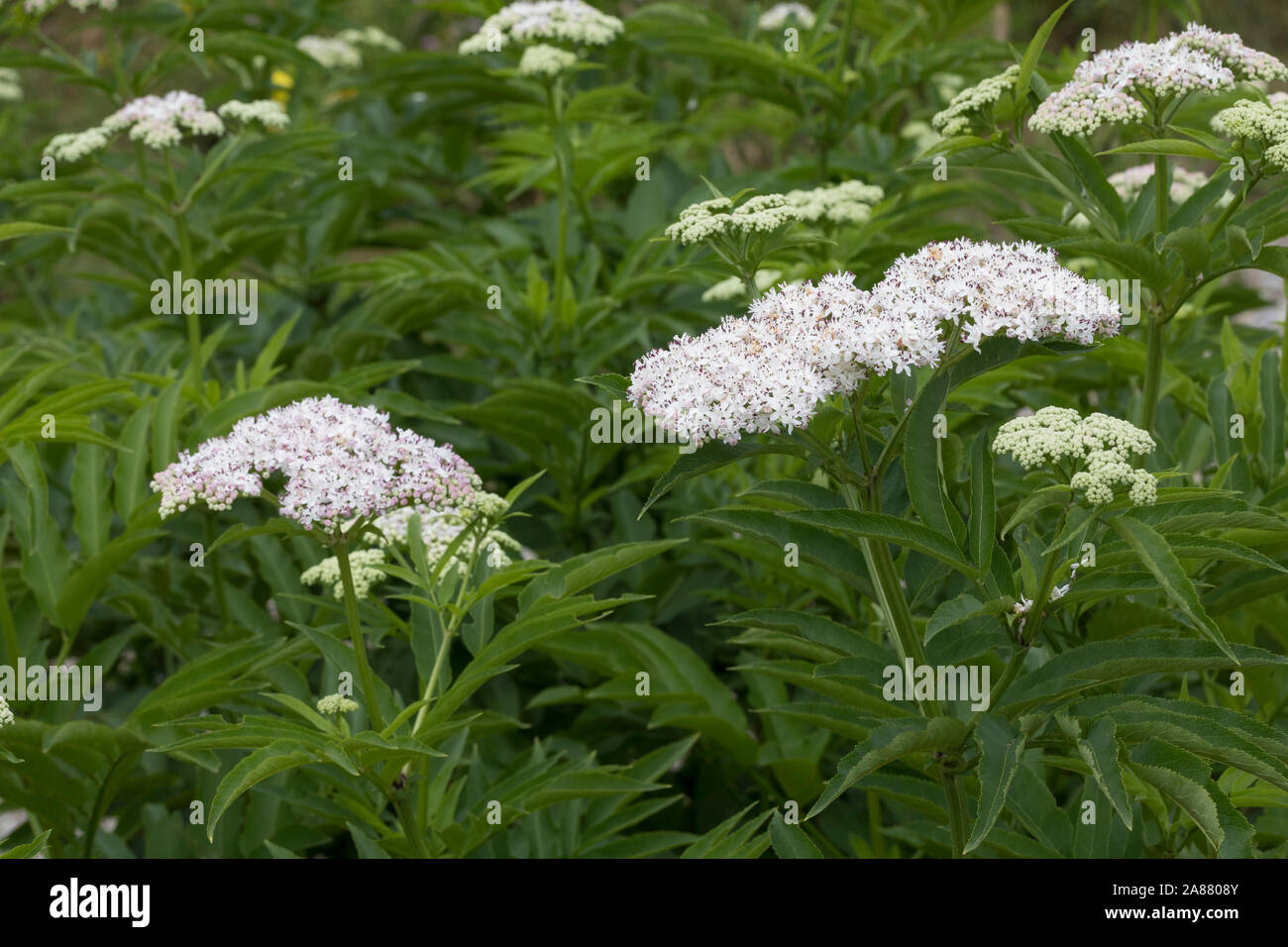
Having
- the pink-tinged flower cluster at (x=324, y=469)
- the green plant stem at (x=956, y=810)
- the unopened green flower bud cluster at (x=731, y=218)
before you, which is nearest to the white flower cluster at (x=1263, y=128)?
the unopened green flower bud cluster at (x=731, y=218)

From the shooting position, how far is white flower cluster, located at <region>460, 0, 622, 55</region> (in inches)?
156

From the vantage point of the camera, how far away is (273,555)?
348 centimetres

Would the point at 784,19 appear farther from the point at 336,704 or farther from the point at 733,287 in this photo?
the point at 336,704

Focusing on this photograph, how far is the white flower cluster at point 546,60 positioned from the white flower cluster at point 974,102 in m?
1.43

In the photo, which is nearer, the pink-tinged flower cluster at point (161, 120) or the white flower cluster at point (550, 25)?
the pink-tinged flower cluster at point (161, 120)

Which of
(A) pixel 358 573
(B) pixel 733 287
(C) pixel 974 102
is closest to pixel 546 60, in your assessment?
(B) pixel 733 287

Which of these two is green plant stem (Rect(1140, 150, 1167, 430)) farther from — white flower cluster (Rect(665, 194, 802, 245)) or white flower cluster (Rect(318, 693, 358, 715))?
white flower cluster (Rect(318, 693, 358, 715))

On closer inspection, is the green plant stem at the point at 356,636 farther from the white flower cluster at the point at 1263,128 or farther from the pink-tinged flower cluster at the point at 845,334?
the white flower cluster at the point at 1263,128

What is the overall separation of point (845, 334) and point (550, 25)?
235 cm

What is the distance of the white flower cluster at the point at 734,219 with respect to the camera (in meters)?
2.33

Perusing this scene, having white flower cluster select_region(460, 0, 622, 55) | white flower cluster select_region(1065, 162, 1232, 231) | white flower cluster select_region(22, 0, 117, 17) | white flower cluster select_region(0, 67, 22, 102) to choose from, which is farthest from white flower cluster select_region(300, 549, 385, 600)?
white flower cluster select_region(0, 67, 22, 102)

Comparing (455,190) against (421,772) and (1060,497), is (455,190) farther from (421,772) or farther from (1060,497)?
(1060,497)
